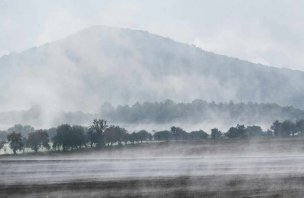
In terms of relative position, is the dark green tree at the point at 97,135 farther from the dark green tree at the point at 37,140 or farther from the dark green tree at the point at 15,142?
the dark green tree at the point at 15,142

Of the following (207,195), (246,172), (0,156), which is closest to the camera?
(207,195)

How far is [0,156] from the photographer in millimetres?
173750

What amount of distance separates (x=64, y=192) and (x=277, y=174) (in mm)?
31813

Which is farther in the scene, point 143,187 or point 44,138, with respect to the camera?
point 44,138

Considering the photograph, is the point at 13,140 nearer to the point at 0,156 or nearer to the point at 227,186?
the point at 0,156

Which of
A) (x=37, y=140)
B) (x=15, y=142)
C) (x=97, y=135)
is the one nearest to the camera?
(x=97, y=135)

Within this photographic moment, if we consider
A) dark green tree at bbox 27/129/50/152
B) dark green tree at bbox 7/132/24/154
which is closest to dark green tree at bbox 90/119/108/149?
dark green tree at bbox 27/129/50/152

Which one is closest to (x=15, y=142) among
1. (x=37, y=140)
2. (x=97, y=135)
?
(x=37, y=140)

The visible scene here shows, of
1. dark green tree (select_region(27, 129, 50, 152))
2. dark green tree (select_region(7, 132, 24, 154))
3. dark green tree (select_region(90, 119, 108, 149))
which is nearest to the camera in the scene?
dark green tree (select_region(90, 119, 108, 149))

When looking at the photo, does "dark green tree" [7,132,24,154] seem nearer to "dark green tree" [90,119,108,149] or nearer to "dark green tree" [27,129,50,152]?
"dark green tree" [27,129,50,152]

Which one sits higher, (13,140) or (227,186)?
(13,140)

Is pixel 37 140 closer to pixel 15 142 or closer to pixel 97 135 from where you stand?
pixel 15 142

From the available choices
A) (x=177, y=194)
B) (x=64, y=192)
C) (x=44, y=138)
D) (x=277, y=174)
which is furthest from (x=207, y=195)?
(x=44, y=138)

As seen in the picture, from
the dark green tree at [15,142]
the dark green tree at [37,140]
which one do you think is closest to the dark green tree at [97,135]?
the dark green tree at [37,140]
